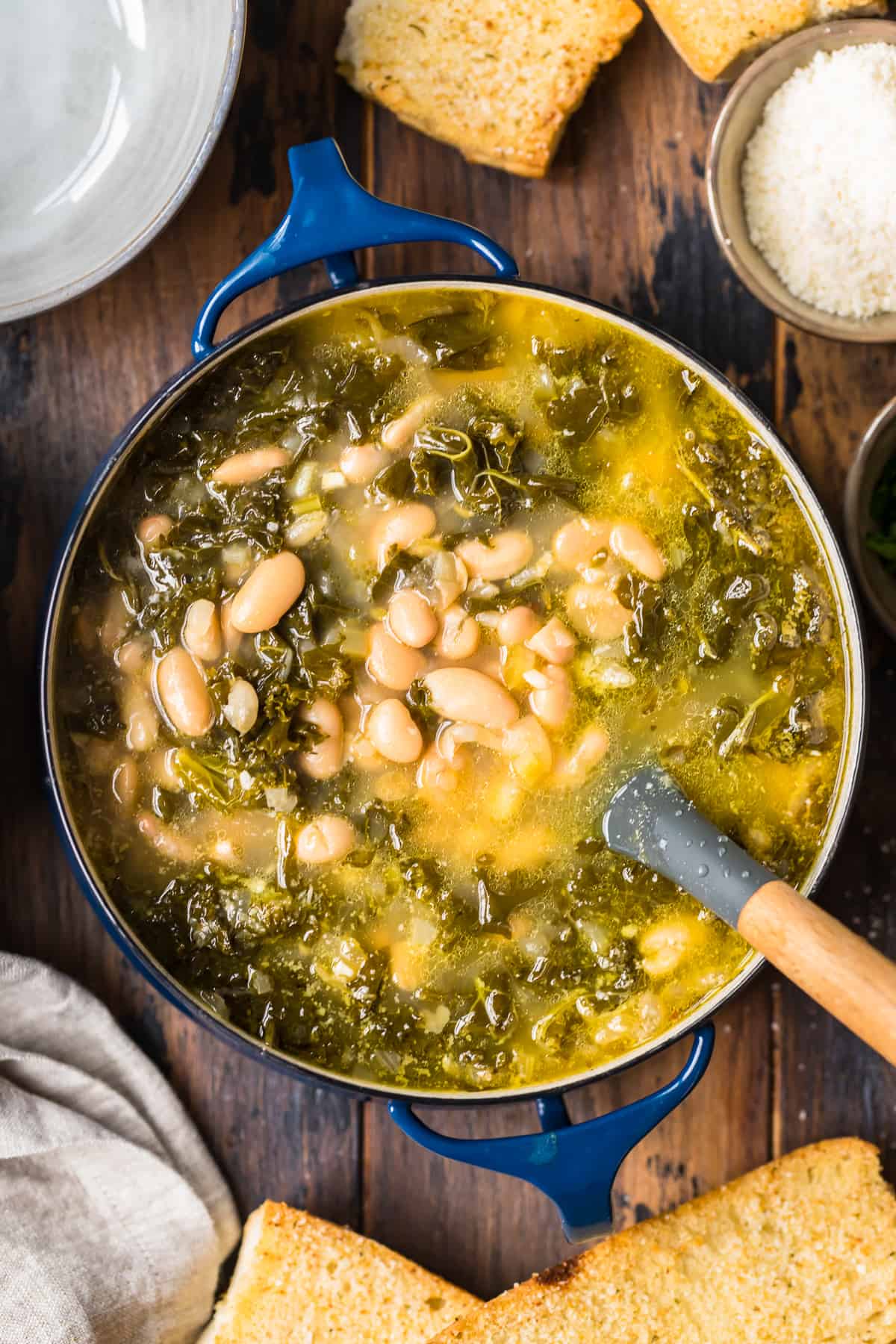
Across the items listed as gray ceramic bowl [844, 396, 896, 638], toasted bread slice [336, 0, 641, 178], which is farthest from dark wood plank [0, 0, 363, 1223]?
gray ceramic bowl [844, 396, 896, 638]

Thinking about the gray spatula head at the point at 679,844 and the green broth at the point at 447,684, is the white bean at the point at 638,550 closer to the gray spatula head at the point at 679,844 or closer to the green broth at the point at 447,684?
the green broth at the point at 447,684

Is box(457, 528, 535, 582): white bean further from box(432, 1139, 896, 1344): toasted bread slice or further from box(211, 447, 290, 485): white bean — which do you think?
box(432, 1139, 896, 1344): toasted bread slice

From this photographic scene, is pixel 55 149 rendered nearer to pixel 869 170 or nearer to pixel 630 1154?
pixel 869 170

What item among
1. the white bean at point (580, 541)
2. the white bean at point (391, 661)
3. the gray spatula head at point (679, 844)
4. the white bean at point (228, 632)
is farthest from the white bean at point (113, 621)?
the gray spatula head at point (679, 844)

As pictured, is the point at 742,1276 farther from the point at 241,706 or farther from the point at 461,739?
the point at 241,706

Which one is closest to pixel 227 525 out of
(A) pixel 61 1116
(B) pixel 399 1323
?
(A) pixel 61 1116
